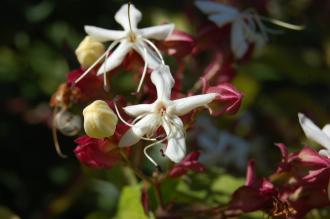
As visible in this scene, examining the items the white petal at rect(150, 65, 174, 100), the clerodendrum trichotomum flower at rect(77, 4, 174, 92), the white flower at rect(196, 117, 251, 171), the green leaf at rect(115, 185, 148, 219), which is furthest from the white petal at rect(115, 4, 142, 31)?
the white flower at rect(196, 117, 251, 171)

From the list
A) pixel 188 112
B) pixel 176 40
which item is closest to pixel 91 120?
pixel 188 112

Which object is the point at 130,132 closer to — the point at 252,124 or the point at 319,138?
the point at 319,138

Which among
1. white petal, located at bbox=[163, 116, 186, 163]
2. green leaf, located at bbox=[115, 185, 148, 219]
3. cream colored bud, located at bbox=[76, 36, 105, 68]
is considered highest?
cream colored bud, located at bbox=[76, 36, 105, 68]

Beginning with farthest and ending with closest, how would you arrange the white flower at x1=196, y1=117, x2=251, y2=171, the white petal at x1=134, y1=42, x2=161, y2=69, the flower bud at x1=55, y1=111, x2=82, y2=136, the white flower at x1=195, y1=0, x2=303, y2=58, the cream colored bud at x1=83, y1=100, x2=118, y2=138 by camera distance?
the white flower at x1=196, y1=117, x2=251, y2=171, the white flower at x1=195, y1=0, x2=303, y2=58, the flower bud at x1=55, y1=111, x2=82, y2=136, the white petal at x1=134, y1=42, x2=161, y2=69, the cream colored bud at x1=83, y1=100, x2=118, y2=138

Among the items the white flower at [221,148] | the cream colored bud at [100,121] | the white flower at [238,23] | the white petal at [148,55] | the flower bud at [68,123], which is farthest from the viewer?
the white flower at [221,148]

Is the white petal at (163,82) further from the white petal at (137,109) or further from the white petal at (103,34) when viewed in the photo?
the white petal at (103,34)

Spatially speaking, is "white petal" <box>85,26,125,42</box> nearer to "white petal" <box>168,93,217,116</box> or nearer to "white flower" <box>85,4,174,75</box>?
"white flower" <box>85,4,174,75</box>

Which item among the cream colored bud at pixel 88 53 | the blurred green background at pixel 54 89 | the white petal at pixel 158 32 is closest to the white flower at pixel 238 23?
the white petal at pixel 158 32

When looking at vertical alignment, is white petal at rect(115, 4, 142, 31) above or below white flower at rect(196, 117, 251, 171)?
above
